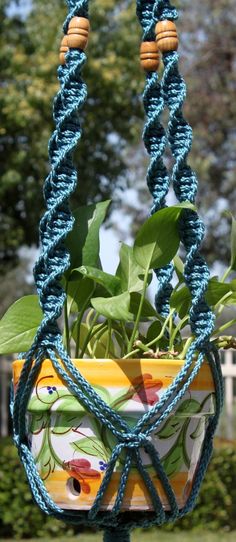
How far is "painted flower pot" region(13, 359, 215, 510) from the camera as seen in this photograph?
4.02ft

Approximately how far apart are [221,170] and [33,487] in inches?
645

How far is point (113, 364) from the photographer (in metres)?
1.23

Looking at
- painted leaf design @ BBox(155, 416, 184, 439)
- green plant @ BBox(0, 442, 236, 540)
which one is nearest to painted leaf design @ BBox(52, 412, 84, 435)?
painted leaf design @ BBox(155, 416, 184, 439)

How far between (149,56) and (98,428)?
2.02 ft

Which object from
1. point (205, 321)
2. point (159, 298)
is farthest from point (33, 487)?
point (159, 298)

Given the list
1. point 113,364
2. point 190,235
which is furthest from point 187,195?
point 113,364

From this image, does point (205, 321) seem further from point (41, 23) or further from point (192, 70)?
point (192, 70)

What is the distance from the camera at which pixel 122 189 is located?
1124cm

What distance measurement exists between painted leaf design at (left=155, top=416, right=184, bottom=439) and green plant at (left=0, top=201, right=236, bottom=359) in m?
0.10

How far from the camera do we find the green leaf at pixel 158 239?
129 cm

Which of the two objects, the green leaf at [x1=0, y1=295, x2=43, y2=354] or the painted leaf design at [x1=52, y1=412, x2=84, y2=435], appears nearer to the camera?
the painted leaf design at [x1=52, y1=412, x2=84, y2=435]

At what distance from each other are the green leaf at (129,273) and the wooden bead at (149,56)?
298mm

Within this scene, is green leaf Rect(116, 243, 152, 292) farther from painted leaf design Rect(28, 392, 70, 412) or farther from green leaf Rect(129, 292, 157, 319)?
painted leaf design Rect(28, 392, 70, 412)

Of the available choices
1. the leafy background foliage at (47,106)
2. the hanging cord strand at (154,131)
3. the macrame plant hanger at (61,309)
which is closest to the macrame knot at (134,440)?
the macrame plant hanger at (61,309)
